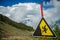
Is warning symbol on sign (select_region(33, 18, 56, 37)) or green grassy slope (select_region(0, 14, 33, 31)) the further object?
green grassy slope (select_region(0, 14, 33, 31))

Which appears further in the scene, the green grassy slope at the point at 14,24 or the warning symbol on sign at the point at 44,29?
the green grassy slope at the point at 14,24

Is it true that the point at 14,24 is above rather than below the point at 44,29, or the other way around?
below

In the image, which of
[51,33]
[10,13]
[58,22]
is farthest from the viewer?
[10,13]

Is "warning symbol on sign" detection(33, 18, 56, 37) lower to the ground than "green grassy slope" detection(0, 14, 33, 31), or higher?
higher

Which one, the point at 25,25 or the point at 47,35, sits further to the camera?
the point at 25,25

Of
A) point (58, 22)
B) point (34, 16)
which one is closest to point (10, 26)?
point (34, 16)

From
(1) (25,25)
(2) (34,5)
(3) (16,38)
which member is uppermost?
(2) (34,5)

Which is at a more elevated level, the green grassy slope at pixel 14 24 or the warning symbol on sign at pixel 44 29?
the warning symbol on sign at pixel 44 29

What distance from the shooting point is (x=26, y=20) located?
4984 mm

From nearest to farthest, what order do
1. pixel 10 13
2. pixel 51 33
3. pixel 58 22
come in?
pixel 51 33 < pixel 58 22 < pixel 10 13

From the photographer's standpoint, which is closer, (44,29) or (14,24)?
(44,29)

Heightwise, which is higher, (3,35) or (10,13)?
(10,13)

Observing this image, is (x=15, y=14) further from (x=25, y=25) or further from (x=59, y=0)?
(x=59, y=0)

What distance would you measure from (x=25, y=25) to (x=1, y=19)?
780 millimetres
